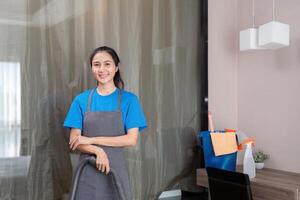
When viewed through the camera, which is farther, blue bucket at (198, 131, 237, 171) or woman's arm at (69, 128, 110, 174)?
blue bucket at (198, 131, 237, 171)

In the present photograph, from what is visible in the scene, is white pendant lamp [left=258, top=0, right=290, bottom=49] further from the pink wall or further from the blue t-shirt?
the blue t-shirt

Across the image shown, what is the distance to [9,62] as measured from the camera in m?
2.08

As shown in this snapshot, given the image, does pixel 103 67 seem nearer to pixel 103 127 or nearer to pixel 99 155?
pixel 103 127

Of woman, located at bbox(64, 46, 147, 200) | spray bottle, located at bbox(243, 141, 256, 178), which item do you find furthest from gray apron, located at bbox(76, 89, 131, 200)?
spray bottle, located at bbox(243, 141, 256, 178)

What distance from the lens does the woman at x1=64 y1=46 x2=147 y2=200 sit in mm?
1738

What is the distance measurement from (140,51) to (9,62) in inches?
34.0

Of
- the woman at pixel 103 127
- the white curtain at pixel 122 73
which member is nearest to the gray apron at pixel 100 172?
the woman at pixel 103 127

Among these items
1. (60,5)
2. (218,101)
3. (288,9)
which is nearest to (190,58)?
(218,101)

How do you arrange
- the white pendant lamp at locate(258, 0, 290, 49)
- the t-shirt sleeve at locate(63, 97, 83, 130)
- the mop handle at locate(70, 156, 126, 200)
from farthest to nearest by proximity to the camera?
1. the white pendant lamp at locate(258, 0, 290, 49)
2. the t-shirt sleeve at locate(63, 97, 83, 130)
3. the mop handle at locate(70, 156, 126, 200)

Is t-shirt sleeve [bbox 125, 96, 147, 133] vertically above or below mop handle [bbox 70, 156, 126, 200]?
above

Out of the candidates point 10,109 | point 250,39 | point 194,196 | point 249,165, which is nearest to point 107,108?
point 10,109

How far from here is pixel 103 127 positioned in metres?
1.78

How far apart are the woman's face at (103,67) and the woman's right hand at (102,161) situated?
35 cm

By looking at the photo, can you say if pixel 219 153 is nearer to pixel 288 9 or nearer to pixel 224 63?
pixel 224 63
